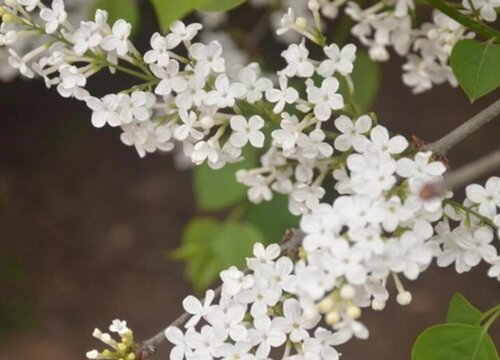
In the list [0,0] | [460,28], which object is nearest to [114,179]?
[0,0]

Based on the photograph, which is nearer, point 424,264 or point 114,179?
point 424,264

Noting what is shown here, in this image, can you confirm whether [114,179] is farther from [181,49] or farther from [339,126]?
[339,126]

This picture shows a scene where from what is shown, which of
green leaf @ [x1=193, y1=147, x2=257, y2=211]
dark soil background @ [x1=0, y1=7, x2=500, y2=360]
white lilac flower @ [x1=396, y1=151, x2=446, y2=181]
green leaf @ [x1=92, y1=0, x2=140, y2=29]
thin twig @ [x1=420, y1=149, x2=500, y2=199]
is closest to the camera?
thin twig @ [x1=420, y1=149, x2=500, y2=199]

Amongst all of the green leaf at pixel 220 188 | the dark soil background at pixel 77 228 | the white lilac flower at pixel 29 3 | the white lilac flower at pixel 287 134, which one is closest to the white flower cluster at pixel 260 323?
the white lilac flower at pixel 287 134

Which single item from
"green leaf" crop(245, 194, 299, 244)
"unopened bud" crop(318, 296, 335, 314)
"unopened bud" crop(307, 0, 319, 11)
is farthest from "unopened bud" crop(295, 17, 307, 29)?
"green leaf" crop(245, 194, 299, 244)

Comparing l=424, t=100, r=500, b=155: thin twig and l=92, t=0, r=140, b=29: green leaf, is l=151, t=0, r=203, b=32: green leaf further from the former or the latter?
l=92, t=0, r=140, b=29: green leaf

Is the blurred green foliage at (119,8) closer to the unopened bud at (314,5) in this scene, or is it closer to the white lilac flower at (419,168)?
the unopened bud at (314,5)

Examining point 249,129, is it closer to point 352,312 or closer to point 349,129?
point 349,129

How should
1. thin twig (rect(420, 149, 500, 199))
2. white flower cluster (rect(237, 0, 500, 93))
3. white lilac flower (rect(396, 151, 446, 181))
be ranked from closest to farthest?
thin twig (rect(420, 149, 500, 199)), white lilac flower (rect(396, 151, 446, 181)), white flower cluster (rect(237, 0, 500, 93))
